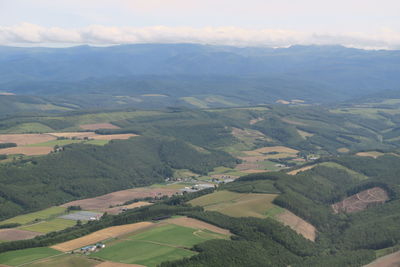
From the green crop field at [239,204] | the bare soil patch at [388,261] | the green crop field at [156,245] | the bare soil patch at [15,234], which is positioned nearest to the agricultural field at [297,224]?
the green crop field at [239,204]

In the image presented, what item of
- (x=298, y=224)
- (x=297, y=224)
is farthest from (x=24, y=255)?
(x=298, y=224)

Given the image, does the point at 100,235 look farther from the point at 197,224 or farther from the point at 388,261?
the point at 388,261

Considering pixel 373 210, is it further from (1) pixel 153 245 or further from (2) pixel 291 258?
(1) pixel 153 245

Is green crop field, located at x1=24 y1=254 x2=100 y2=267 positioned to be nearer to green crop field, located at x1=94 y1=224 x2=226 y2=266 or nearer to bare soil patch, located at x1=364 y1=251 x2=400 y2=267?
green crop field, located at x1=94 y1=224 x2=226 y2=266

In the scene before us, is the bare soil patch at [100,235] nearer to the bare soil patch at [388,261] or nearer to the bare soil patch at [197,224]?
the bare soil patch at [197,224]

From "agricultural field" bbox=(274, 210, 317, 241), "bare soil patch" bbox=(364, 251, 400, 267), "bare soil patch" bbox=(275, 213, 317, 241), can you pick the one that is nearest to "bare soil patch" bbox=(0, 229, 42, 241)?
"agricultural field" bbox=(274, 210, 317, 241)
